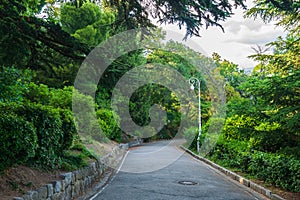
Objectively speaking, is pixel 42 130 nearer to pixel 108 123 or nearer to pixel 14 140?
pixel 14 140

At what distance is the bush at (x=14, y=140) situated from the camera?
18.7ft

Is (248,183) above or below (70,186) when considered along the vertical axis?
below

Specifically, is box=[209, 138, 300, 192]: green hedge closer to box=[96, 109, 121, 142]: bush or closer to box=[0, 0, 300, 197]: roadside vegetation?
box=[0, 0, 300, 197]: roadside vegetation

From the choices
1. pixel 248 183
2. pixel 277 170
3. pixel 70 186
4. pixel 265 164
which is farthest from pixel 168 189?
pixel 265 164

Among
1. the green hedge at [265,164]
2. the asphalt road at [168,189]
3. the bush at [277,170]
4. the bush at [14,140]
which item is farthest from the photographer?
the green hedge at [265,164]

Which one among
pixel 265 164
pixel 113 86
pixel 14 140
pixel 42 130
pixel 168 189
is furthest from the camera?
pixel 265 164

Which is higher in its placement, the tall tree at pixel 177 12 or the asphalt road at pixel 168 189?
the tall tree at pixel 177 12

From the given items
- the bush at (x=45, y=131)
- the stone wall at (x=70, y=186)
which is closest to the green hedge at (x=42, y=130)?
the bush at (x=45, y=131)

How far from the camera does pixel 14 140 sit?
19.1 feet

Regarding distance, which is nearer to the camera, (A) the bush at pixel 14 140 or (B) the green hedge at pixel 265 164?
(A) the bush at pixel 14 140

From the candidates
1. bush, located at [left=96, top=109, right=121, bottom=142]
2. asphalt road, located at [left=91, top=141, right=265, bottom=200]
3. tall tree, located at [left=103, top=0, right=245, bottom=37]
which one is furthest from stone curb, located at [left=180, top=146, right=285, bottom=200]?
bush, located at [left=96, top=109, right=121, bottom=142]

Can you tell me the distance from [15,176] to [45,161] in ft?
4.91

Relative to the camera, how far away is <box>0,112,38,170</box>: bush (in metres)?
5.70

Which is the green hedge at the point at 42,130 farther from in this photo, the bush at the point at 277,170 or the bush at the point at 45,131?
the bush at the point at 277,170
